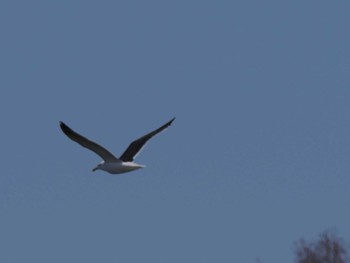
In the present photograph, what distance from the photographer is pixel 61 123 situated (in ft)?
188

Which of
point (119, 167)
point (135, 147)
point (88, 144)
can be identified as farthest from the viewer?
point (135, 147)

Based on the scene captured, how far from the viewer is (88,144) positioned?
58250 mm

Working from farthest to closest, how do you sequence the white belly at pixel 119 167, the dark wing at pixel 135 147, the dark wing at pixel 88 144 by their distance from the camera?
the dark wing at pixel 135 147 → the white belly at pixel 119 167 → the dark wing at pixel 88 144

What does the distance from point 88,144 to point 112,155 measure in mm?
916

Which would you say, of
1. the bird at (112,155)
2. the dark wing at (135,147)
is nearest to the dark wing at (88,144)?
the bird at (112,155)

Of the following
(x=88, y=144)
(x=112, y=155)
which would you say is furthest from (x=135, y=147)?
(x=88, y=144)

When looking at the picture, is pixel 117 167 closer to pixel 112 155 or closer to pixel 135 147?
pixel 112 155

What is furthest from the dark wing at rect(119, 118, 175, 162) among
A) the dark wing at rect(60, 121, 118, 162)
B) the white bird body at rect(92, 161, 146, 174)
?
the dark wing at rect(60, 121, 118, 162)

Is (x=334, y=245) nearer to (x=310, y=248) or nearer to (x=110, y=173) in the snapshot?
(x=310, y=248)

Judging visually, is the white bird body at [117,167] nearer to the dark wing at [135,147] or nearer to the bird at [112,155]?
the bird at [112,155]

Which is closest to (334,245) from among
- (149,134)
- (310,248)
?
(310,248)

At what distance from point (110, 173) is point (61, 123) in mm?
2554

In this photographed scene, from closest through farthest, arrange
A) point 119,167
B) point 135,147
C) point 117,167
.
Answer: point 119,167, point 117,167, point 135,147

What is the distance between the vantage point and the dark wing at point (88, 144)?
189 ft
